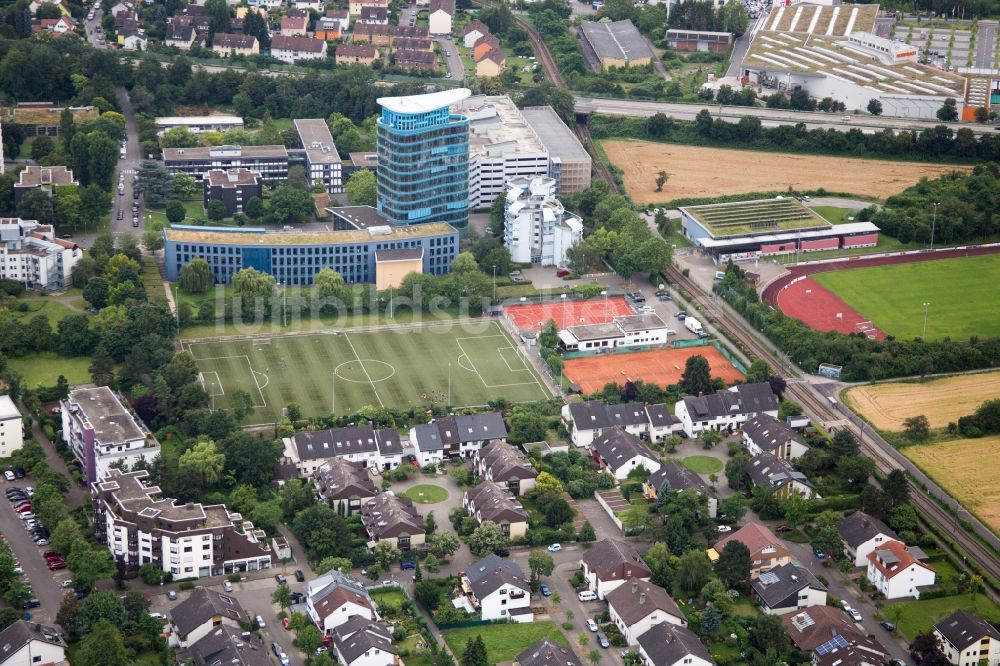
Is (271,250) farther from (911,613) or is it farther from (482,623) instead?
(911,613)

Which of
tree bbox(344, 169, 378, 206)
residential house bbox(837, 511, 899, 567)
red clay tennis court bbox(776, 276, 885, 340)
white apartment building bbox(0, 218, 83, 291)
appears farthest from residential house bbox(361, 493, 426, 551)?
tree bbox(344, 169, 378, 206)

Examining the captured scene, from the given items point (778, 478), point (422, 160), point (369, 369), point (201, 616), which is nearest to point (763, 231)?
point (422, 160)

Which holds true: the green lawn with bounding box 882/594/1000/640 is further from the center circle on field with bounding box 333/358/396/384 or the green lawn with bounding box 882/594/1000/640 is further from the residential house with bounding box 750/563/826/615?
the center circle on field with bounding box 333/358/396/384

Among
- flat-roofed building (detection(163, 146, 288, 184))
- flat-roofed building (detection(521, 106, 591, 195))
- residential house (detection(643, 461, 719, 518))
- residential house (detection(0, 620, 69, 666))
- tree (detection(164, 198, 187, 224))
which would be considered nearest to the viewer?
residential house (detection(0, 620, 69, 666))

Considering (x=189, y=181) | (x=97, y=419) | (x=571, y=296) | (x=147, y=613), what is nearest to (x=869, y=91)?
(x=571, y=296)

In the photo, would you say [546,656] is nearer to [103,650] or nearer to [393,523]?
[393,523]

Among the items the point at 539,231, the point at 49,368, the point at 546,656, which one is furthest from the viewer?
the point at 539,231

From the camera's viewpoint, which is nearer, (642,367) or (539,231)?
(642,367)
